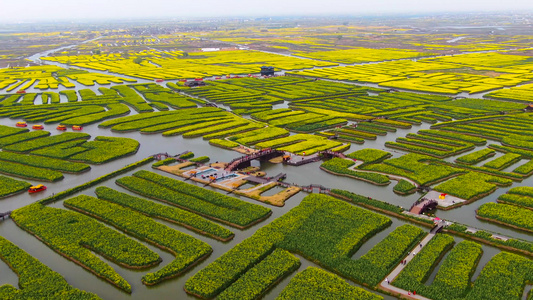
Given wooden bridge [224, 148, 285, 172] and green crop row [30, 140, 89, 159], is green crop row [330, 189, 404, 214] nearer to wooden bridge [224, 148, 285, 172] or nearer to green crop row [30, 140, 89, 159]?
wooden bridge [224, 148, 285, 172]

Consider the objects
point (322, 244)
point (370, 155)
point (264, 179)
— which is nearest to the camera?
point (322, 244)

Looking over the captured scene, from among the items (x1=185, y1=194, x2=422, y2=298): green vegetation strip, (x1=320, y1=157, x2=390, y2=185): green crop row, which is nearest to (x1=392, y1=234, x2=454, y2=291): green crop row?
(x1=185, y1=194, x2=422, y2=298): green vegetation strip

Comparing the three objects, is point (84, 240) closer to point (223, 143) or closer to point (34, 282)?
point (34, 282)

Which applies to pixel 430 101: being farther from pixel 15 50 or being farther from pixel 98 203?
pixel 15 50

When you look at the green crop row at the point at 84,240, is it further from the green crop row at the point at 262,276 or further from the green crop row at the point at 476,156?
the green crop row at the point at 476,156

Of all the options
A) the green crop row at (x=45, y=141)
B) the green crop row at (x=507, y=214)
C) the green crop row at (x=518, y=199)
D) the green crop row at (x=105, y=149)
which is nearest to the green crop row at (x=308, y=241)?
the green crop row at (x=507, y=214)

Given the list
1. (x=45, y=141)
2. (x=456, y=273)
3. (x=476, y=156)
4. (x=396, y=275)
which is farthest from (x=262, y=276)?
(x=45, y=141)

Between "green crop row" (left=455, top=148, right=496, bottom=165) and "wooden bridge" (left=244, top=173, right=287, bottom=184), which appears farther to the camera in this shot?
"green crop row" (left=455, top=148, right=496, bottom=165)
